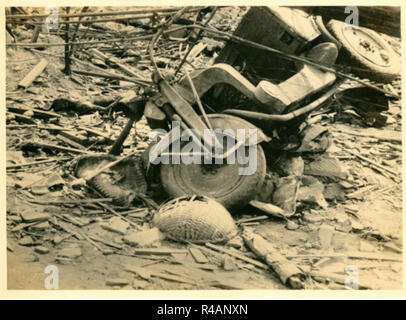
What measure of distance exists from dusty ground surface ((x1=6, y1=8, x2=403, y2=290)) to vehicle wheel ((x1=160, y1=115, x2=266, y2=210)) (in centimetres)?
19

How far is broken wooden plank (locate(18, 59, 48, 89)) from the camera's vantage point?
199 inches

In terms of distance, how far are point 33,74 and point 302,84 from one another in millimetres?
2488

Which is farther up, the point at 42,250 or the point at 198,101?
the point at 198,101

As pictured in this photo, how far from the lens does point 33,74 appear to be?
514cm

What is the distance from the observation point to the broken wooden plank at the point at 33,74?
16.5ft

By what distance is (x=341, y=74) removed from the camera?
5102 millimetres

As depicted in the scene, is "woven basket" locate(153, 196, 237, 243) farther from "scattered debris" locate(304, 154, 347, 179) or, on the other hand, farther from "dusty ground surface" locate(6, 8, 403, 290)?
"scattered debris" locate(304, 154, 347, 179)

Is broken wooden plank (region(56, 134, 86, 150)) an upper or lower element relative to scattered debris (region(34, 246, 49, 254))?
upper

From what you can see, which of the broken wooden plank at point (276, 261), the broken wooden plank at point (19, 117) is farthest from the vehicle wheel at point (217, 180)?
the broken wooden plank at point (19, 117)

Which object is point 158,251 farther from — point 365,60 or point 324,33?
point 365,60

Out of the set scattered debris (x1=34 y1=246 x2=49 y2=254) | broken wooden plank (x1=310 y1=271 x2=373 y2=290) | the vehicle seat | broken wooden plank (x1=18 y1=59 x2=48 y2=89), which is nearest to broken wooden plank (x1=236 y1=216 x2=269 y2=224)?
broken wooden plank (x1=310 y1=271 x2=373 y2=290)

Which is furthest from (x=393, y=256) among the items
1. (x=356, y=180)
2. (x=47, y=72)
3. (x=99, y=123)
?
(x=47, y=72)

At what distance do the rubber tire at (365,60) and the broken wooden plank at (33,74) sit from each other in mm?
2722

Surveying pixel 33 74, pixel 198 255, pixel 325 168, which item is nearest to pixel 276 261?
pixel 198 255
